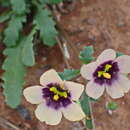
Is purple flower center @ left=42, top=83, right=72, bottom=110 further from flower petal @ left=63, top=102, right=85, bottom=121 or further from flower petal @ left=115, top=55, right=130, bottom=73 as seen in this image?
flower petal @ left=115, top=55, right=130, bottom=73

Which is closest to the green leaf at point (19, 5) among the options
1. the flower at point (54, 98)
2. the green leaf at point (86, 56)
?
the green leaf at point (86, 56)

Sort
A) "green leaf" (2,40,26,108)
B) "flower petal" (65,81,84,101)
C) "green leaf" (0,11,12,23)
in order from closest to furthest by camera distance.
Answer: "flower petal" (65,81,84,101) < "green leaf" (2,40,26,108) < "green leaf" (0,11,12,23)

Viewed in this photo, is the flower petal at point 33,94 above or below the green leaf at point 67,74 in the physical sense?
above

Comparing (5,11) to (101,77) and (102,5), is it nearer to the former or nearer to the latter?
(102,5)

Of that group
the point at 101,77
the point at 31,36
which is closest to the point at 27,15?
the point at 31,36

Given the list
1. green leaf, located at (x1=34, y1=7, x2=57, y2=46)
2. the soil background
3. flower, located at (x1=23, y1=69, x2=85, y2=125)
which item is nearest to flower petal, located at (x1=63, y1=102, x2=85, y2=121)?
flower, located at (x1=23, y1=69, x2=85, y2=125)

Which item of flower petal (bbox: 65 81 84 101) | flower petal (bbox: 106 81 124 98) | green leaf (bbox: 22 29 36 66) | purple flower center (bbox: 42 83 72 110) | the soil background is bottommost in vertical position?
the soil background

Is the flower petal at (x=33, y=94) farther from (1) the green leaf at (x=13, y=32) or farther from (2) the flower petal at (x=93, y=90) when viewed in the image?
(1) the green leaf at (x=13, y=32)
